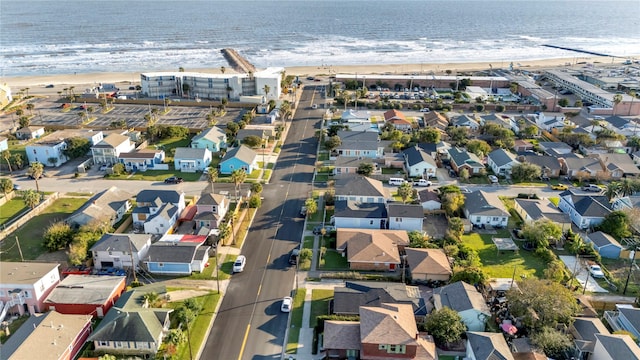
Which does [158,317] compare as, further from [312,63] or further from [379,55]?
[379,55]

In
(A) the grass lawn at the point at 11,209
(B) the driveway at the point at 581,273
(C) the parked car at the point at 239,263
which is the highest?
(A) the grass lawn at the point at 11,209

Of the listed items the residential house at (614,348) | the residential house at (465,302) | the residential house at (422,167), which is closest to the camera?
the residential house at (614,348)

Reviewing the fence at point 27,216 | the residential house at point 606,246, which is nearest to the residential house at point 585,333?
the residential house at point 606,246

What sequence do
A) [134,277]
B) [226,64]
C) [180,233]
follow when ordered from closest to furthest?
[134,277] → [180,233] → [226,64]

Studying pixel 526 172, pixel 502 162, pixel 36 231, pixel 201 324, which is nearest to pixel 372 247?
pixel 201 324

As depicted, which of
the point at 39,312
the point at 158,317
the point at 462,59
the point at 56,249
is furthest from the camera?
the point at 462,59

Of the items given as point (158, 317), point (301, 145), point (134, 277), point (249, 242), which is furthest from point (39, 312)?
point (301, 145)

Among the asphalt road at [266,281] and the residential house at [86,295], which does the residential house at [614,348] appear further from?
the residential house at [86,295]
